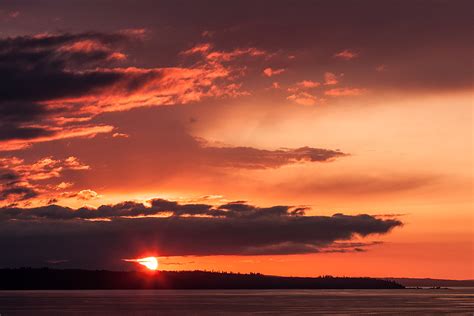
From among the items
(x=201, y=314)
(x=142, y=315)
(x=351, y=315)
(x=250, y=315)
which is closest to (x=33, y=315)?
(x=142, y=315)

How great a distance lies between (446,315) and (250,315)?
41509mm

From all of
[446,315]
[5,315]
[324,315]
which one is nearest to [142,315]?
[5,315]

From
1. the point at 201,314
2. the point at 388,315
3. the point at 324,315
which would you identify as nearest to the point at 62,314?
the point at 201,314

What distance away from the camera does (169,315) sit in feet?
497

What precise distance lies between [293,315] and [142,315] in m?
32.7

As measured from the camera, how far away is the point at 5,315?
150125 millimetres

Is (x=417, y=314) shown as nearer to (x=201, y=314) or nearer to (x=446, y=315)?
(x=446, y=315)

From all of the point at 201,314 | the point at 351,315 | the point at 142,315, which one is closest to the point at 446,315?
the point at 351,315

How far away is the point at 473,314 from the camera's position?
148875 millimetres

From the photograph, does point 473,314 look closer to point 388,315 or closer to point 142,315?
point 388,315

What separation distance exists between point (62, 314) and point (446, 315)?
8375 centimetres

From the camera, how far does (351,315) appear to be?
494 ft

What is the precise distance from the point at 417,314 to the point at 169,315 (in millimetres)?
54361

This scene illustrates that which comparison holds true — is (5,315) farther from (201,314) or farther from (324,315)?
(324,315)
